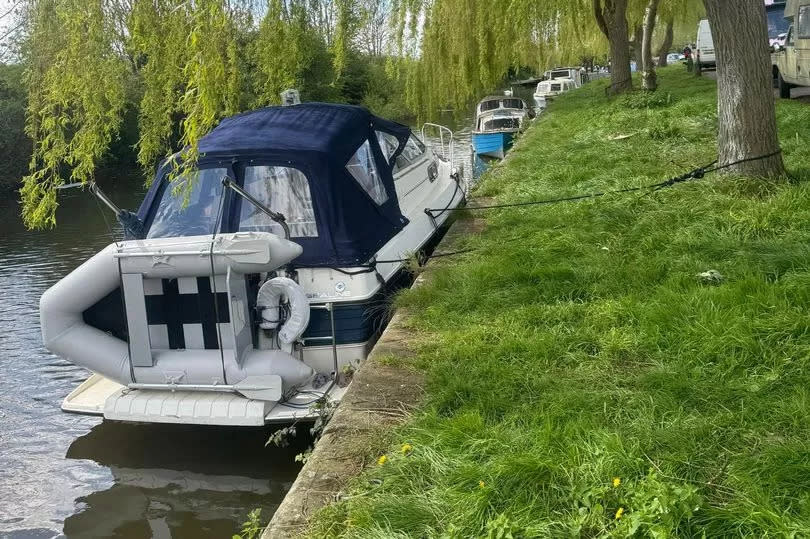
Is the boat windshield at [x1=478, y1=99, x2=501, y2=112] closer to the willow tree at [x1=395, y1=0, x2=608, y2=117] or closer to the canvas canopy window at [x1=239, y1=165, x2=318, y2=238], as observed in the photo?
the willow tree at [x1=395, y1=0, x2=608, y2=117]

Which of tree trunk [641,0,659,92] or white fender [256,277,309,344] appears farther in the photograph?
tree trunk [641,0,659,92]

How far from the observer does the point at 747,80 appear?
26.5 feet

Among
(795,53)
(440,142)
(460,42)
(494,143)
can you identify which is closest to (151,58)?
(460,42)

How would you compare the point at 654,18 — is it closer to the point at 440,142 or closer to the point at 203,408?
the point at 440,142

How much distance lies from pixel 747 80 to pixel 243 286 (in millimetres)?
5490

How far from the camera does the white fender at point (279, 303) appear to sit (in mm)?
6324

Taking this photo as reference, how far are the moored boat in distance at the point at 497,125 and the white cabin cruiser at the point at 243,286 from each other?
16061 mm

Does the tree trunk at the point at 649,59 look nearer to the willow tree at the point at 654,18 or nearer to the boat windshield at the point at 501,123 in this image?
the willow tree at the point at 654,18

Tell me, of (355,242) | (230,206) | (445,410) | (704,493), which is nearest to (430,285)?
(355,242)

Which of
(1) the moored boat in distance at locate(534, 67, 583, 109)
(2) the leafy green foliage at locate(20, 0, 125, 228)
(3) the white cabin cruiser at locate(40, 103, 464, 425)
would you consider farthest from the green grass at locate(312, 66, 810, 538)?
(1) the moored boat in distance at locate(534, 67, 583, 109)

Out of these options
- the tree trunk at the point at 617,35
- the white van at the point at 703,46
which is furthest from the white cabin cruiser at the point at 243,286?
the white van at the point at 703,46

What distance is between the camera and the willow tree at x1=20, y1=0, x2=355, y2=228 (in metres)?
5.23

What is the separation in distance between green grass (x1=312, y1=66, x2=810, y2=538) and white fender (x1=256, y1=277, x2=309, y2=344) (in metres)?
0.86

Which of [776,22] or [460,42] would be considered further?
[776,22]
